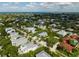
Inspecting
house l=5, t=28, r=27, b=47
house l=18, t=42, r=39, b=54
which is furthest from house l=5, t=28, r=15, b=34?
house l=18, t=42, r=39, b=54

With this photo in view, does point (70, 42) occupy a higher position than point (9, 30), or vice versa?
point (9, 30)

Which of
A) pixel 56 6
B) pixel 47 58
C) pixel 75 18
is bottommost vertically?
pixel 47 58

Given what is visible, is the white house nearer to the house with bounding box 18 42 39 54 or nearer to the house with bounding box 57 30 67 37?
the house with bounding box 18 42 39 54

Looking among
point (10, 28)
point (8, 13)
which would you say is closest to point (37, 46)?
point (10, 28)

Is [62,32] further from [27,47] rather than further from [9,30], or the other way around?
[9,30]

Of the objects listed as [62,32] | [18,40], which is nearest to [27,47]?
[18,40]

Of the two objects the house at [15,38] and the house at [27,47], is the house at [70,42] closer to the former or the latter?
the house at [27,47]

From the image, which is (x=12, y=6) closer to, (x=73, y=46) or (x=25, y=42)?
(x=25, y=42)
